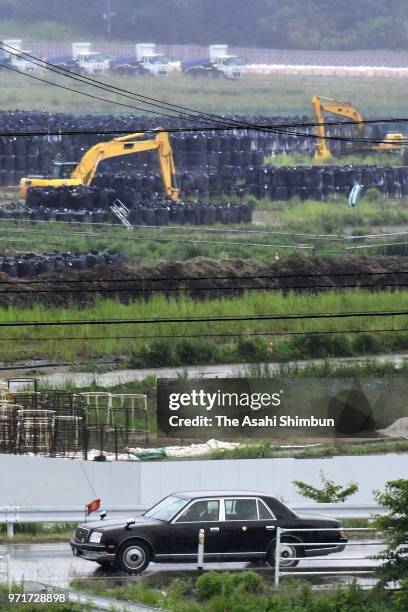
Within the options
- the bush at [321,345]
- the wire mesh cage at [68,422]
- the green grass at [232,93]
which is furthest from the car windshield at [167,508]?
the green grass at [232,93]

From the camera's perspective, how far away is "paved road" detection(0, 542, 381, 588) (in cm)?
2108

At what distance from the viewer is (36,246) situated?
59125mm

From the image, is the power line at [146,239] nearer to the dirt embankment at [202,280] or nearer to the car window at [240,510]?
the dirt embankment at [202,280]

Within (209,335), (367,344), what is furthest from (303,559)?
(209,335)

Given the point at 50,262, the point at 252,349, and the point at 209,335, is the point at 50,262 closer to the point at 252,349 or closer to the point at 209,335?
the point at 209,335

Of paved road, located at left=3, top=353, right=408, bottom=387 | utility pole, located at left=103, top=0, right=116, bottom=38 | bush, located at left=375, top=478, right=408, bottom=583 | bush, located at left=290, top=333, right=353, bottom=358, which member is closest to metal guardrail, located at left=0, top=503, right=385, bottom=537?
bush, located at left=375, top=478, right=408, bottom=583

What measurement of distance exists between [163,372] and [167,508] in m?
21.4

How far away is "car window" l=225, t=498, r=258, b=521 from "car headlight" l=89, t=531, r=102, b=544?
1.88m

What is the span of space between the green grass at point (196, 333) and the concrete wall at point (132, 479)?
16007mm

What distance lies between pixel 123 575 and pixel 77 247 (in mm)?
37995

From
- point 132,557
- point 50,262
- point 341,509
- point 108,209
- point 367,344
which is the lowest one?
point 367,344

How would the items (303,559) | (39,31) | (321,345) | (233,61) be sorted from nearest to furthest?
(303,559) → (321,345) → (233,61) → (39,31)

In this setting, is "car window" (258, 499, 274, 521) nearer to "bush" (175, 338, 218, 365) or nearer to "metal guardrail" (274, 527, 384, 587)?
"metal guardrail" (274, 527, 384, 587)

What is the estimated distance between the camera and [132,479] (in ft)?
91.5
